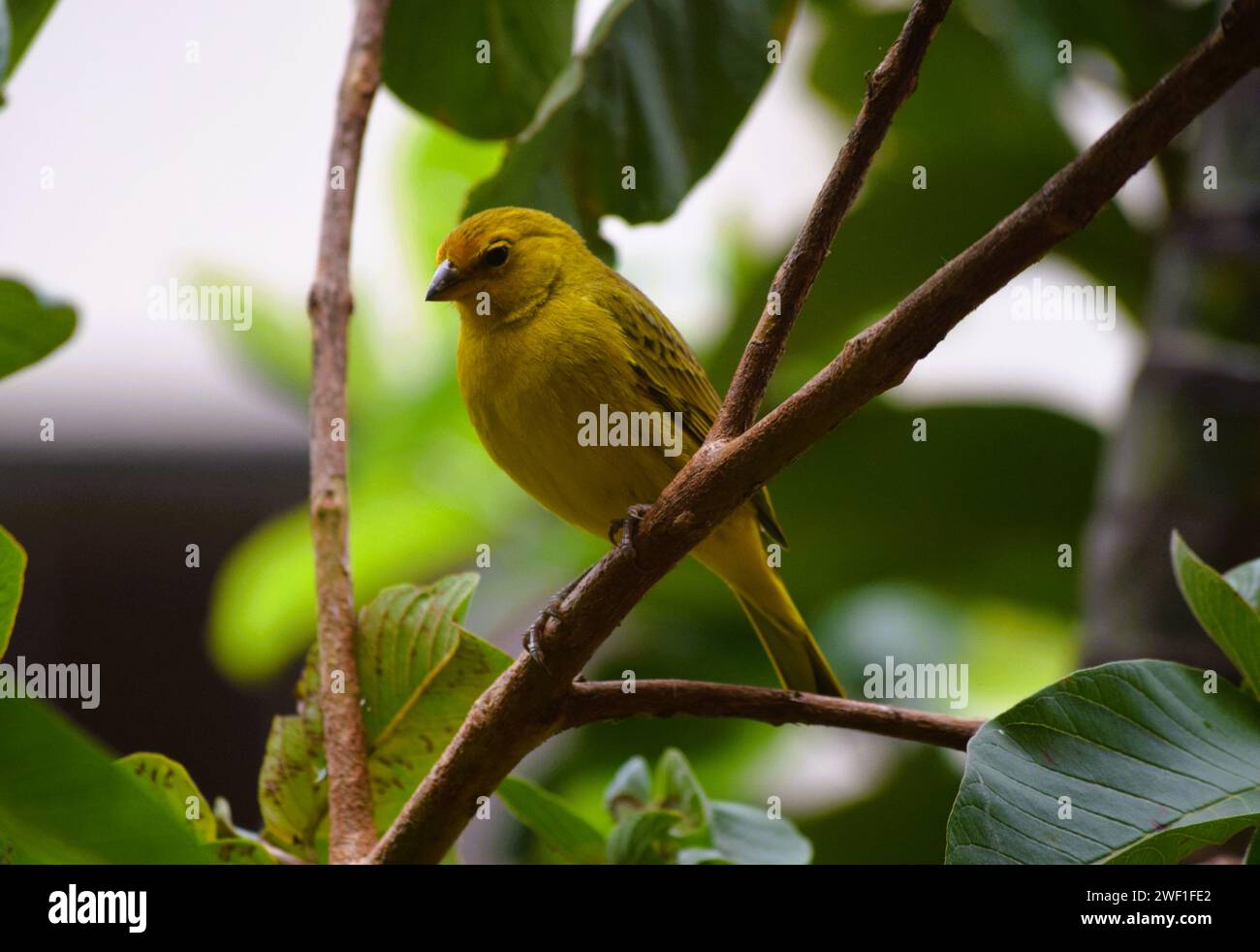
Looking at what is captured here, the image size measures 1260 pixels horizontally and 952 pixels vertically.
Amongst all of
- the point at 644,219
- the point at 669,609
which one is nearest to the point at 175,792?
the point at 644,219

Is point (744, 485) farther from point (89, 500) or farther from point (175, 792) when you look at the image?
point (89, 500)

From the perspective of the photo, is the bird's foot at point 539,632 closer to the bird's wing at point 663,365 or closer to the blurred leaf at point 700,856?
the blurred leaf at point 700,856

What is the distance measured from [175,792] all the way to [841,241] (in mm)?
1588

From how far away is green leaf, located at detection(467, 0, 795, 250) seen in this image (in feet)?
4.56

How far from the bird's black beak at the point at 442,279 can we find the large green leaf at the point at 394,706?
44cm

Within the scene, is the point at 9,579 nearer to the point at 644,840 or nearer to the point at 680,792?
the point at 644,840

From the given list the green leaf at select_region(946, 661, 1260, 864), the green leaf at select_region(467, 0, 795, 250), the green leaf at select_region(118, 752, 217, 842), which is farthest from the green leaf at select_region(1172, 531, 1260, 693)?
the green leaf at select_region(118, 752, 217, 842)

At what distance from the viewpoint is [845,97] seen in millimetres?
2670

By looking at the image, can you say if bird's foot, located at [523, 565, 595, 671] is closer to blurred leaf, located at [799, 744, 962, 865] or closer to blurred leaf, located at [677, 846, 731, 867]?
blurred leaf, located at [677, 846, 731, 867]

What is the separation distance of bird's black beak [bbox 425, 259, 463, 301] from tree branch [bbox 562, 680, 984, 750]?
2.12 feet

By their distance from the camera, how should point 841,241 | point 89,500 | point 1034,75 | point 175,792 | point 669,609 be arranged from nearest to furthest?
point 175,792 < point 1034,75 < point 841,241 < point 669,609 < point 89,500

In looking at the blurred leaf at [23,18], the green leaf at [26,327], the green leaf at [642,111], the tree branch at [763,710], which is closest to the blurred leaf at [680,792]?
the tree branch at [763,710]

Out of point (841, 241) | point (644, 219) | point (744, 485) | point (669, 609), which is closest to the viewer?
point (744, 485)

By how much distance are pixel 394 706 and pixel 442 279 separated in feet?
1.80
